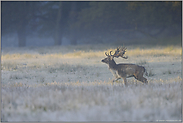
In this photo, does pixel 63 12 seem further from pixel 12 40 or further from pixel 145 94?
pixel 145 94

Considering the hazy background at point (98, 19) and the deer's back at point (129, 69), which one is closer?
the deer's back at point (129, 69)

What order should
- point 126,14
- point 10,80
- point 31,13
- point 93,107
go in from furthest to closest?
point 31,13 → point 126,14 → point 10,80 → point 93,107

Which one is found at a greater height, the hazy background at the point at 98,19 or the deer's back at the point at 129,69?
the hazy background at the point at 98,19

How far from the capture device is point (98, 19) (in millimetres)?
30031

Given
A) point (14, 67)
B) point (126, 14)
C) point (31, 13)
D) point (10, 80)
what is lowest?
point (10, 80)

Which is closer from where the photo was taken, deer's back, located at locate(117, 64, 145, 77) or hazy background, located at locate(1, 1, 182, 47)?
deer's back, located at locate(117, 64, 145, 77)

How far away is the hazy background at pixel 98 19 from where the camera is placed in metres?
27.0

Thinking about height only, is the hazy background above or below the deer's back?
above

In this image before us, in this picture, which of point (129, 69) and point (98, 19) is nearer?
point (129, 69)

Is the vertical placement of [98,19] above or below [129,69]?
above

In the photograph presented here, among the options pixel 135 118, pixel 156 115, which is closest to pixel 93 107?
pixel 135 118

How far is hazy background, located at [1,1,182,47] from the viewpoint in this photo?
26969 millimetres

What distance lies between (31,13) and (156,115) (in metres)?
31.9

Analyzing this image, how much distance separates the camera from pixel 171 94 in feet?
17.6
